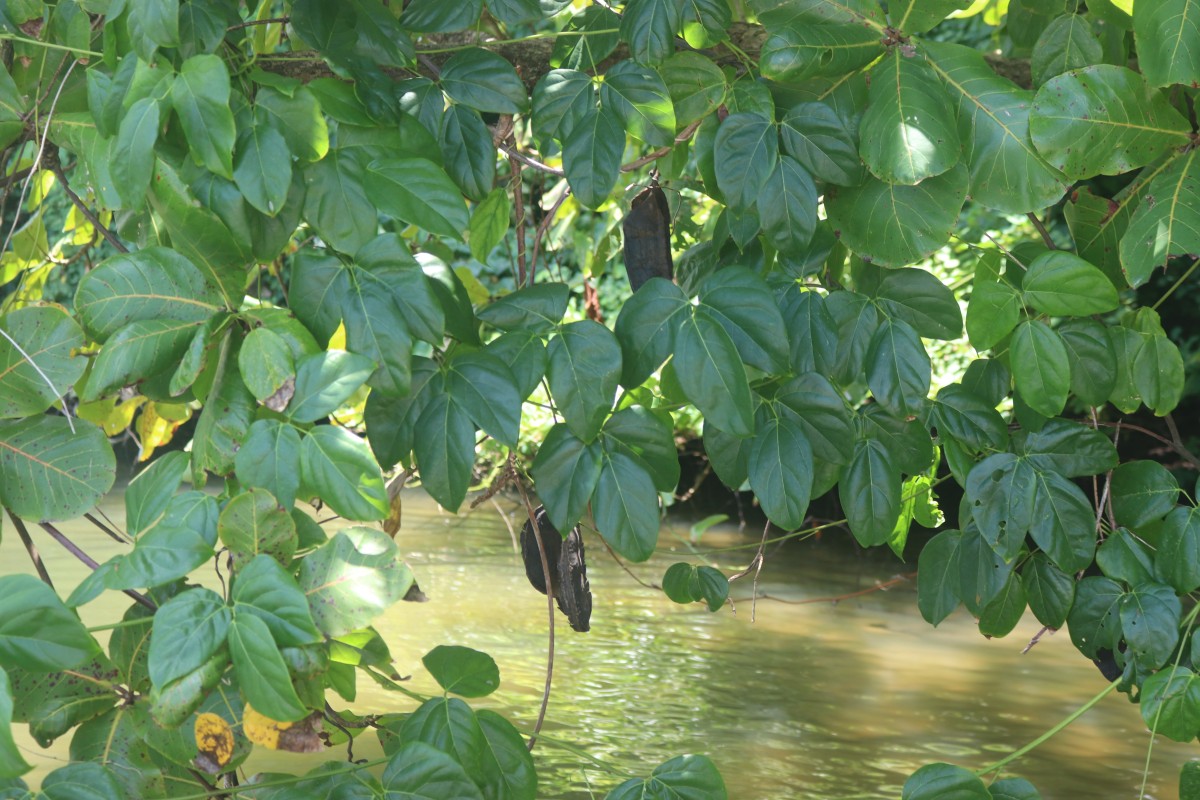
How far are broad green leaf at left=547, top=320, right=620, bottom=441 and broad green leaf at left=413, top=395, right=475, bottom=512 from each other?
81 millimetres

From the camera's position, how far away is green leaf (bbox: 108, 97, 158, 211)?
85 cm

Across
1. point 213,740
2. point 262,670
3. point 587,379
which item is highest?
point 587,379

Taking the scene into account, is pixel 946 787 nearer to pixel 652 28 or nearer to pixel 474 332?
pixel 474 332

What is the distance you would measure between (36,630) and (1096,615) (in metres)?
1.04

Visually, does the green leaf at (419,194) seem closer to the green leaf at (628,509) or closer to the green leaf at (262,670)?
the green leaf at (628,509)

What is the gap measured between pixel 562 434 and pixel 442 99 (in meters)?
0.33

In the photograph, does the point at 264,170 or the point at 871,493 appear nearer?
the point at 264,170

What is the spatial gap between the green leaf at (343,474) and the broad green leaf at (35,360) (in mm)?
255

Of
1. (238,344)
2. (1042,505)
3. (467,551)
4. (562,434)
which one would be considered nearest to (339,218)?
(238,344)

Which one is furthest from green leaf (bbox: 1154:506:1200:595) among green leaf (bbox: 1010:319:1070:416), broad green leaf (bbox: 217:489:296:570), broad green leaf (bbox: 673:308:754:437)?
broad green leaf (bbox: 217:489:296:570)

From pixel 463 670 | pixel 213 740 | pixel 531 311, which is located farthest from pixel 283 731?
pixel 531 311

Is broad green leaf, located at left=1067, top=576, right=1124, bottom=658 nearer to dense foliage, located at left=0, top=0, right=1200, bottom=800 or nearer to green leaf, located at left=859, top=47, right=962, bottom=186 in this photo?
dense foliage, located at left=0, top=0, right=1200, bottom=800

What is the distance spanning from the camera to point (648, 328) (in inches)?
39.1

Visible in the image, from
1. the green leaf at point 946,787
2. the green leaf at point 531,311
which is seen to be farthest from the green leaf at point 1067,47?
the green leaf at point 946,787
